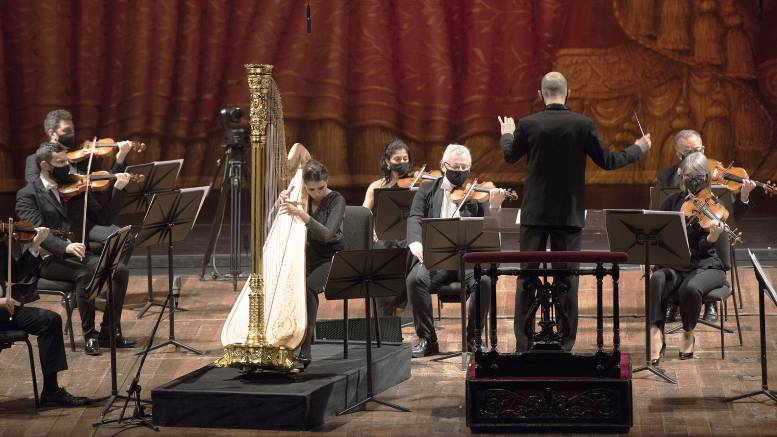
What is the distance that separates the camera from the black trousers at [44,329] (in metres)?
6.48

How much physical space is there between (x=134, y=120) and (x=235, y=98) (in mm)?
950

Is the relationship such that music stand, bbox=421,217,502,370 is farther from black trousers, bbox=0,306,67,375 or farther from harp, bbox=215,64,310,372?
black trousers, bbox=0,306,67,375

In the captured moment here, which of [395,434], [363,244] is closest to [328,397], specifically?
[395,434]

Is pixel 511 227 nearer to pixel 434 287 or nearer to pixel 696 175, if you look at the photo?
pixel 434 287

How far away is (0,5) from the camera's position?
11812 millimetres

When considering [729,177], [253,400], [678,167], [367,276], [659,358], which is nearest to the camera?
[253,400]

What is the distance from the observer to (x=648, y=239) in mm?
6766

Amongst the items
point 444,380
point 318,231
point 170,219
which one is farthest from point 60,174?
point 444,380

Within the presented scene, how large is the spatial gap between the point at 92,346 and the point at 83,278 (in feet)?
1.33

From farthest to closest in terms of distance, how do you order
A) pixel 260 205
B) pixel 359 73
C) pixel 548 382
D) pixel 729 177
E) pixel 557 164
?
pixel 359 73 < pixel 729 177 < pixel 557 164 < pixel 548 382 < pixel 260 205

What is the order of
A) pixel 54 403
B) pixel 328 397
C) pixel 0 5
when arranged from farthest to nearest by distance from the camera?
pixel 0 5 → pixel 54 403 → pixel 328 397

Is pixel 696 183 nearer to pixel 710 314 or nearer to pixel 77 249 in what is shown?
pixel 710 314

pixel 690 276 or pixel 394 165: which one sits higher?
pixel 394 165

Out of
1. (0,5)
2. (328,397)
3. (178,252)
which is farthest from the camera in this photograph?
(0,5)
